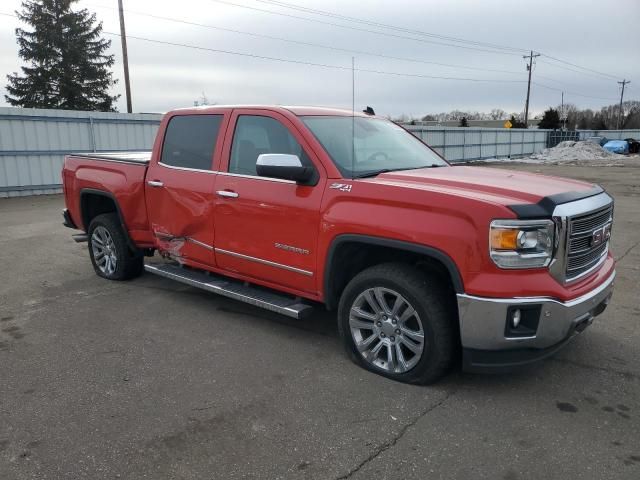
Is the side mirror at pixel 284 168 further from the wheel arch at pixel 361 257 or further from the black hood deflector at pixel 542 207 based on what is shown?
the black hood deflector at pixel 542 207

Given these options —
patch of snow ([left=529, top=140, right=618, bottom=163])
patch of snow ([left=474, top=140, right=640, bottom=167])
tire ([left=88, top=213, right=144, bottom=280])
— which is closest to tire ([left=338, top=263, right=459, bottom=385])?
tire ([left=88, top=213, right=144, bottom=280])

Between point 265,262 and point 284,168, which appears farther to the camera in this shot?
point 265,262

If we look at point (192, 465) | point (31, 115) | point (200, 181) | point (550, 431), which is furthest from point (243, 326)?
point (31, 115)

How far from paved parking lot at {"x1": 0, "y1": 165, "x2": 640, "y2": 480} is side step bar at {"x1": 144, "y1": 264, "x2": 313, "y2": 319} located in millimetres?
350

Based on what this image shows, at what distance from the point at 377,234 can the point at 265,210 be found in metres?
1.08

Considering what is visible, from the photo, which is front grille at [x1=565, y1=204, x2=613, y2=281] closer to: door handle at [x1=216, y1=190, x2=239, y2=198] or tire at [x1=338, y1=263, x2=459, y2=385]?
tire at [x1=338, y1=263, x2=459, y2=385]

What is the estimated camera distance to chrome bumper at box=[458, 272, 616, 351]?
10.5 ft

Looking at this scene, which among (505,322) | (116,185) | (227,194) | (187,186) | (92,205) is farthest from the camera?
(92,205)

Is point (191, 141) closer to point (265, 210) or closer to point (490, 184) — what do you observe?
point (265, 210)

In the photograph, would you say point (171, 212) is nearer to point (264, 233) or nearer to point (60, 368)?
point (264, 233)

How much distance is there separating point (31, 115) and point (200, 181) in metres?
12.3

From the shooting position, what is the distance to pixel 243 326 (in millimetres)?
4891

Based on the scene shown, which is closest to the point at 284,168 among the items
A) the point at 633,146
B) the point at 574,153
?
the point at 574,153

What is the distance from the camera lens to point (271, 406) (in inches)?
137
